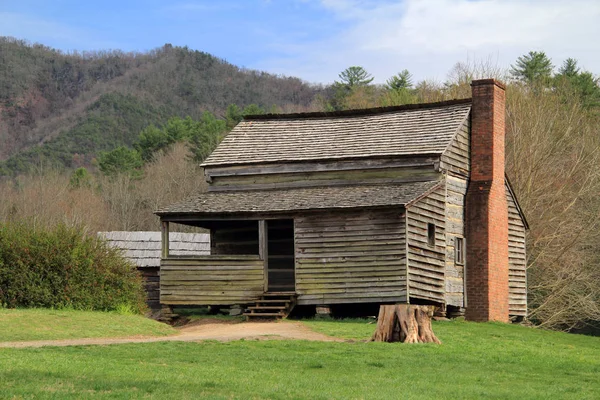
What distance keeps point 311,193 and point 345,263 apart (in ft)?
10.9

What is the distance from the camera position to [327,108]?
8369cm

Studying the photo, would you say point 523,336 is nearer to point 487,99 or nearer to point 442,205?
point 442,205

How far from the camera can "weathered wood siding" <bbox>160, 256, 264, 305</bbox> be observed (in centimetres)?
Result: 3203

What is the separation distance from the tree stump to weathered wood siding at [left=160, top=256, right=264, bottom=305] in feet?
27.8

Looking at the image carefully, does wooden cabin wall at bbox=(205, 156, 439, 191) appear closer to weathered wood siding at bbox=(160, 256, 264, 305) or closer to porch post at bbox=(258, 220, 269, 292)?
porch post at bbox=(258, 220, 269, 292)

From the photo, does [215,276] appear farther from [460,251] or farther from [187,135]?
[187,135]

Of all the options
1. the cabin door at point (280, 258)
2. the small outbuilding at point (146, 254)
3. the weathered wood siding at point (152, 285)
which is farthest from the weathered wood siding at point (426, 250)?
the weathered wood siding at point (152, 285)

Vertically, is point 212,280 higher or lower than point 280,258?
lower

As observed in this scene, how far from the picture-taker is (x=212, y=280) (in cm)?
3228

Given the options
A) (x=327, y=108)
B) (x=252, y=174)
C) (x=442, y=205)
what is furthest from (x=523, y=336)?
(x=327, y=108)

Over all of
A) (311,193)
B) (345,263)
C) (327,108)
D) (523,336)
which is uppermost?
(327,108)

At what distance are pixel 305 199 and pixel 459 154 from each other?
18.0ft

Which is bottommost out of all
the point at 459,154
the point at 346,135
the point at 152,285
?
the point at 152,285

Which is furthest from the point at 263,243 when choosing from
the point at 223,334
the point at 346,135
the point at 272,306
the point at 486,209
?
the point at 486,209
